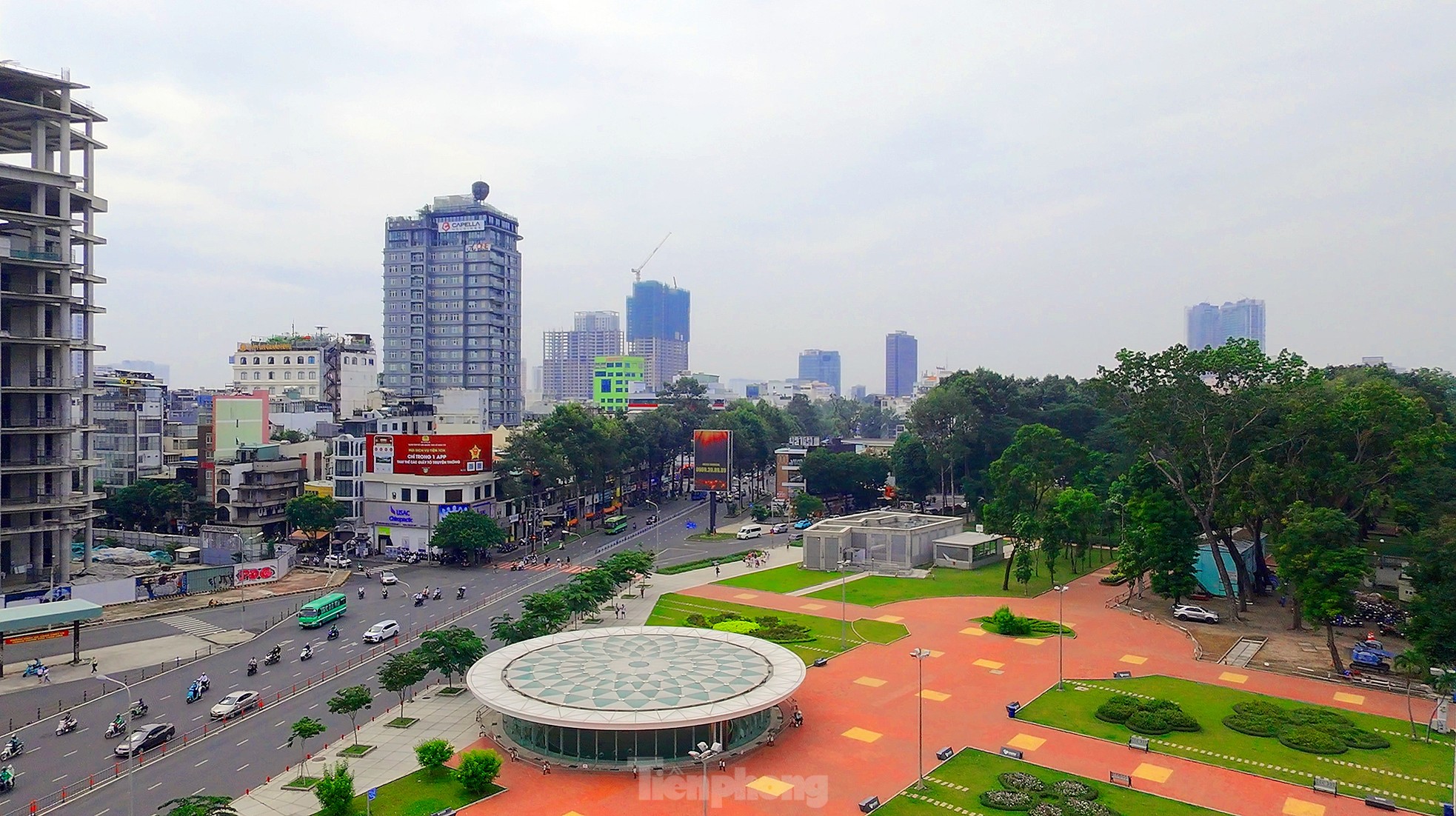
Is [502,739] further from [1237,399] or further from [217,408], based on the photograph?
[217,408]

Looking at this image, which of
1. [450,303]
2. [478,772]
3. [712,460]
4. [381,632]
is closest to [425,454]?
[712,460]

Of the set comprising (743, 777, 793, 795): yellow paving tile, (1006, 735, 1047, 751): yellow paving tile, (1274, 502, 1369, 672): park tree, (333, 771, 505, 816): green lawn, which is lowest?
(743, 777, 793, 795): yellow paving tile

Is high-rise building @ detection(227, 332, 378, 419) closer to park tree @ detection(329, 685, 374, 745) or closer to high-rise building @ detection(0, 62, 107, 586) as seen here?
high-rise building @ detection(0, 62, 107, 586)

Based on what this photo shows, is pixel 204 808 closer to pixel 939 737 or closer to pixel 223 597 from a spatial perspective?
pixel 939 737

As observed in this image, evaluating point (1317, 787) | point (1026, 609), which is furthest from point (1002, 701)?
point (1026, 609)

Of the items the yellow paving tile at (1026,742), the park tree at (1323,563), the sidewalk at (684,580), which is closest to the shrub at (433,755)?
the yellow paving tile at (1026,742)

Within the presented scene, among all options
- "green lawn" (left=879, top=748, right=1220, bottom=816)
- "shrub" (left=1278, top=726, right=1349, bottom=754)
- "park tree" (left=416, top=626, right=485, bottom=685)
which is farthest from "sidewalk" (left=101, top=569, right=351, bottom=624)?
"shrub" (left=1278, top=726, right=1349, bottom=754)
